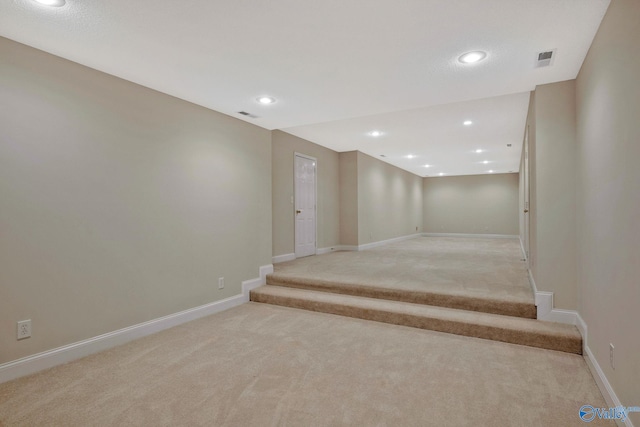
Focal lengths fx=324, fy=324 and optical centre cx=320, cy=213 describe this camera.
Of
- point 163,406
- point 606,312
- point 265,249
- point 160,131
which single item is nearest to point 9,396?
point 163,406

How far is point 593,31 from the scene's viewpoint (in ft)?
7.38

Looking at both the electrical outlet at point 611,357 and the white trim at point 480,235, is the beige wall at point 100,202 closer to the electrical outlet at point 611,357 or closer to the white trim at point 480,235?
the electrical outlet at point 611,357

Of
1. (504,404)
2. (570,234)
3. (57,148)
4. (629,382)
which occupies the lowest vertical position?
(504,404)

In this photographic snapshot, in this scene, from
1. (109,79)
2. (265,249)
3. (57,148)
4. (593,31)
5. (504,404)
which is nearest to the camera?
(504,404)

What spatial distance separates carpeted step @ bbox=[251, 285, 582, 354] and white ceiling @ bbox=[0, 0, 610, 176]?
91.5 inches

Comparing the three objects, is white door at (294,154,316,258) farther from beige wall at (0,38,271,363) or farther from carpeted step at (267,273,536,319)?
beige wall at (0,38,271,363)

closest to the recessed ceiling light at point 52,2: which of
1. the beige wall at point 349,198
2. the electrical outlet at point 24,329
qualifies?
the electrical outlet at point 24,329

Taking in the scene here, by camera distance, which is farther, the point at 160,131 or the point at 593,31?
the point at 160,131

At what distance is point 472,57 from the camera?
2660mm

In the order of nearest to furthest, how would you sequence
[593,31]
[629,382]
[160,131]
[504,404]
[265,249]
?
[629,382], [504,404], [593,31], [160,131], [265,249]

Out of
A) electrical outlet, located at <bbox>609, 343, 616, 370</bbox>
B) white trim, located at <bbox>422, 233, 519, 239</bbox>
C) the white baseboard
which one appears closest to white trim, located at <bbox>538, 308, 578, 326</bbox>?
electrical outlet, located at <bbox>609, 343, 616, 370</bbox>

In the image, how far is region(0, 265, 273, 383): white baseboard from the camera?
2.41 metres

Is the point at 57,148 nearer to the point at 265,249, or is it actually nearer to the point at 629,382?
the point at 265,249

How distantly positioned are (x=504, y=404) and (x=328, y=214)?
18.4 ft
